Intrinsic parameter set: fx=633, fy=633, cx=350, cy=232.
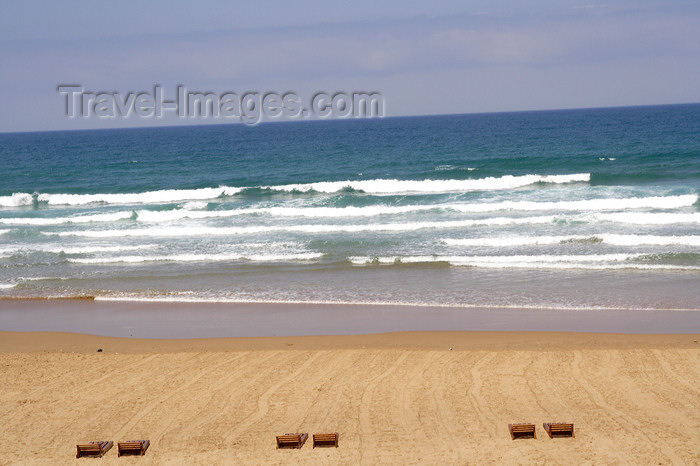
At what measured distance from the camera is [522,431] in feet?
22.0

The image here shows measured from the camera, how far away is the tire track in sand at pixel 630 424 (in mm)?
6379

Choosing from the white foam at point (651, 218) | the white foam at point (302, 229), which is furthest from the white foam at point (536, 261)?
the white foam at point (651, 218)

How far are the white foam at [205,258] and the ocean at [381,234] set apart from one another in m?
0.06

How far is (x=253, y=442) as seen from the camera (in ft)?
22.7

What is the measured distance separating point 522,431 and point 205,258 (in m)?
12.4

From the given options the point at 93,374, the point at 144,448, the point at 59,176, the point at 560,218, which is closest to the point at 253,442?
the point at 144,448

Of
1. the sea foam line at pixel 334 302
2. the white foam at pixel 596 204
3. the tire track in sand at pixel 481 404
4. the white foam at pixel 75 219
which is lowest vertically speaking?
the tire track in sand at pixel 481 404

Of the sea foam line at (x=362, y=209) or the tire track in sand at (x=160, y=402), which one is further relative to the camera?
the sea foam line at (x=362, y=209)

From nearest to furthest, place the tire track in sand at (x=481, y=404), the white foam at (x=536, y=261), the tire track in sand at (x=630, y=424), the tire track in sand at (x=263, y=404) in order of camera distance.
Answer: the tire track in sand at (x=630, y=424)
the tire track in sand at (x=481, y=404)
the tire track in sand at (x=263, y=404)
the white foam at (x=536, y=261)

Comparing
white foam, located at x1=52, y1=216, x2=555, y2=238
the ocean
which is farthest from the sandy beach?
white foam, located at x1=52, y1=216, x2=555, y2=238

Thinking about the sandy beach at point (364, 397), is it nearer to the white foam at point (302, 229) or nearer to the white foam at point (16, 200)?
the white foam at point (302, 229)

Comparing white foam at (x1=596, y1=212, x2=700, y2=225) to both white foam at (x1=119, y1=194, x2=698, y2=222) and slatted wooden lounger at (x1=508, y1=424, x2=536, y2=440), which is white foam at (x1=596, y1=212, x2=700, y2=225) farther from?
slatted wooden lounger at (x1=508, y1=424, x2=536, y2=440)

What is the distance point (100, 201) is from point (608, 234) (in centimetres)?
2345

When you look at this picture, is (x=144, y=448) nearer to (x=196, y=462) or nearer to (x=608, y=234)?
(x=196, y=462)
